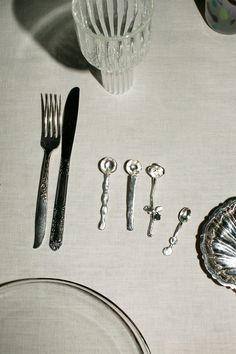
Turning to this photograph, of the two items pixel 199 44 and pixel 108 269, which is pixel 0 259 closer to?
pixel 108 269

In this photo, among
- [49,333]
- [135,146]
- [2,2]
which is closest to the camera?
[49,333]

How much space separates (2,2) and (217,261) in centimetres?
48

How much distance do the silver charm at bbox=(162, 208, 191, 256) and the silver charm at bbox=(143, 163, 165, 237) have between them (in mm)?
24

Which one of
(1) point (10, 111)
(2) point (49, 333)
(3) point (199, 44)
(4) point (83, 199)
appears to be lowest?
(2) point (49, 333)

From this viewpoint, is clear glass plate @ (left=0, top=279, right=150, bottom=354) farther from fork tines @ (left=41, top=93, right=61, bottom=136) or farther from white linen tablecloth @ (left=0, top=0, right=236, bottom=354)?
fork tines @ (left=41, top=93, right=61, bottom=136)

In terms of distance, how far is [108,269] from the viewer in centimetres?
64

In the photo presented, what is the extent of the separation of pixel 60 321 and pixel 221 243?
201 millimetres

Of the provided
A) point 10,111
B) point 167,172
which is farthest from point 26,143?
point 167,172

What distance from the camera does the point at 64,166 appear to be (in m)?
0.69

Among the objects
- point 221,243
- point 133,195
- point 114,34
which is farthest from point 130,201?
point 114,34

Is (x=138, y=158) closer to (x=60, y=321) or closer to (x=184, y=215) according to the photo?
(x=184, y=215)

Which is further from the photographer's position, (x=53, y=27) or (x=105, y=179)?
(x=53, y=27)

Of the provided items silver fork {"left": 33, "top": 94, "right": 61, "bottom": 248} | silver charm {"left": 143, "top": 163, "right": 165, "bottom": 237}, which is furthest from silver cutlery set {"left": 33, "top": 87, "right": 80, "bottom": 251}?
silver charm {"left": 143, "top": 163, "right": 165, "bottom": 237}

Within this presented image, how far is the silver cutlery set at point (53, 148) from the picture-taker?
2.15ft
